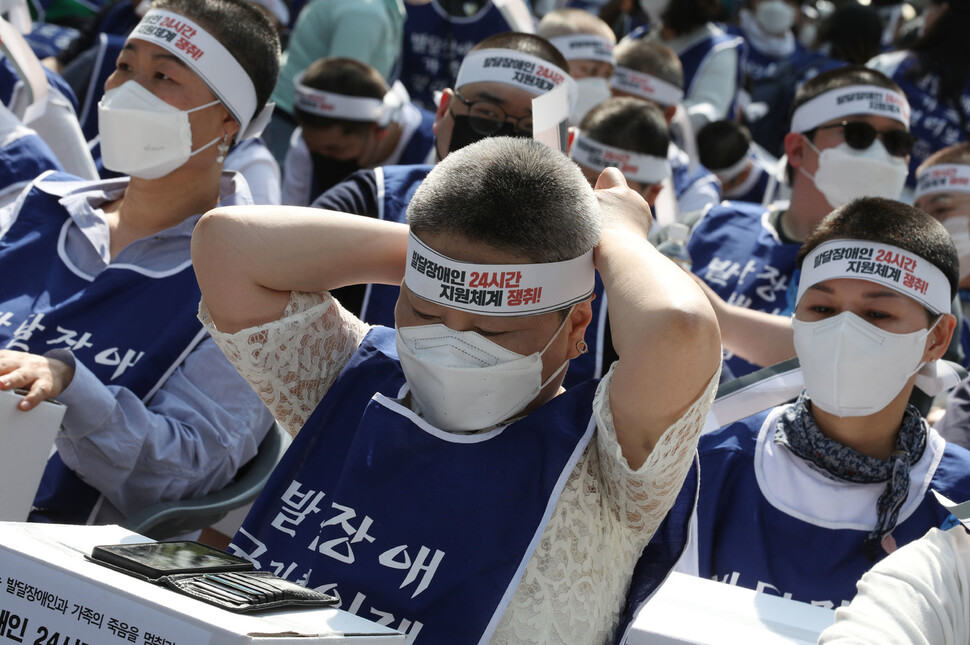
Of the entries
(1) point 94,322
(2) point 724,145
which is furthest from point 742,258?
(2) point 724,145

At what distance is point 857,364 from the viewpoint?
3.03 m

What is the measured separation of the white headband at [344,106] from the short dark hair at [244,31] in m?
1.90

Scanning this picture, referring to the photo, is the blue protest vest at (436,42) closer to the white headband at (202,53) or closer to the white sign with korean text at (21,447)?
the white headband at (202,53)

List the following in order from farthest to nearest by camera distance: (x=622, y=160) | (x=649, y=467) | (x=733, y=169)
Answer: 1. (x=733, y=169)
2. (x=622, y=160)
3. (x=649, y=467)

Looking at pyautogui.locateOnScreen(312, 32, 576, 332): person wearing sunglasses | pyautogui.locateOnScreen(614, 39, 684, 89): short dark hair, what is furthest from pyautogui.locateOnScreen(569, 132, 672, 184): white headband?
pyautogui.locateOnScreen(614, 39, 684, 89): short dark hair

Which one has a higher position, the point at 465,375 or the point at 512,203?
the point at 512,203

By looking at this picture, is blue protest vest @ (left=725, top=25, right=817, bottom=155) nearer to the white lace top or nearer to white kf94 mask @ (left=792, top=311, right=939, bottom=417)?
white kf94 mask @ (left=792, top=311, right=939, bottom=417)

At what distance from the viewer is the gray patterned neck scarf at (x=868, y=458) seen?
287 centimetres

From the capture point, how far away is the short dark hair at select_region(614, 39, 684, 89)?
21.3 ft

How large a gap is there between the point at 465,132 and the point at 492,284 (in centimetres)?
205

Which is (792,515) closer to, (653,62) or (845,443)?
(845,443)

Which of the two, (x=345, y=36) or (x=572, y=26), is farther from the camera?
(x=345, y=36)

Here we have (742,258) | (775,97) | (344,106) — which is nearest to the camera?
(742,258)

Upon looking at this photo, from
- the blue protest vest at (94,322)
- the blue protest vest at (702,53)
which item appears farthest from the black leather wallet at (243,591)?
the blue protest vest at (702,53)
